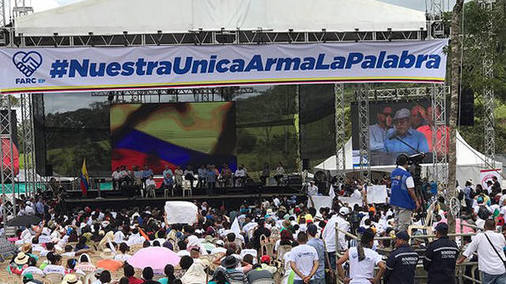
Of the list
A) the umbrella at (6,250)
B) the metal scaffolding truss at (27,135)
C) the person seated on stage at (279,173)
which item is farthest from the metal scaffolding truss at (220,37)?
the person seated on stage at (279,173)

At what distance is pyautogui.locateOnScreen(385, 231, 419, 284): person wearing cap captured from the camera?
337 inches

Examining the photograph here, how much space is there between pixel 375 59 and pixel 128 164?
12902mm

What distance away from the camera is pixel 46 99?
96.6ft

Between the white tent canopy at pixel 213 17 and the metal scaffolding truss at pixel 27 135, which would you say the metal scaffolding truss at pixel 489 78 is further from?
the metal scaffolding truss at pixel 27 135

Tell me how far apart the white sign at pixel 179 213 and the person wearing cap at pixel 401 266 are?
805 centimetres

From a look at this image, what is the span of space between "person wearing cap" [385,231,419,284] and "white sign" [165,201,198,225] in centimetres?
805

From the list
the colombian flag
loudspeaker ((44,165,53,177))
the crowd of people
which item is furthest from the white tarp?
loudspeaker ((44,165,53,177))

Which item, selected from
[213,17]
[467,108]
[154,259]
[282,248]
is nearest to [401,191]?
[282,248]

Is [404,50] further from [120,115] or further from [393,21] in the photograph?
[120,115]

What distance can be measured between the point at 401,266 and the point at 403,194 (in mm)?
3061

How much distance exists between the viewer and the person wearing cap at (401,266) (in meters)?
8.57

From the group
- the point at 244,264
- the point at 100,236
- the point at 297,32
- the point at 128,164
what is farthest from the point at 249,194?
the point at 244,264

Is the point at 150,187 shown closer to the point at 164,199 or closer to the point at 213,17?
the point at 164,199

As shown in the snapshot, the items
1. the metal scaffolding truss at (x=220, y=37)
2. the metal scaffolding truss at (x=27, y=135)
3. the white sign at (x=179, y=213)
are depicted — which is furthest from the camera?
the metal scaffolding truss at (x=27, y=135)
